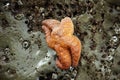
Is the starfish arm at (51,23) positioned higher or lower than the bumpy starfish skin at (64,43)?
higher

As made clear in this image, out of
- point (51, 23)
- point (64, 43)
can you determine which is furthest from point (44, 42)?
point (64, 43)

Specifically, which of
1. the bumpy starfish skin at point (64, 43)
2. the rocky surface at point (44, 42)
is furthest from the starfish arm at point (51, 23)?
the rocky surface at point (44, 42)

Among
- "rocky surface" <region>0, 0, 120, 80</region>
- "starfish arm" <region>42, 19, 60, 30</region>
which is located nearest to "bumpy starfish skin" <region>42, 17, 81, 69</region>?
"starfish arm" <region>42, 19, 60, 30</region>

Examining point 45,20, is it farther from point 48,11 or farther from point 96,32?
point 96,32

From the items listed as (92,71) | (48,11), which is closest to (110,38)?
(92,71)

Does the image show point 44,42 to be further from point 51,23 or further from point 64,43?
point 64,43

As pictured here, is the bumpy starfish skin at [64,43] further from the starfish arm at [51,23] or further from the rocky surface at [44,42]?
the rocky surface at [44,42]
